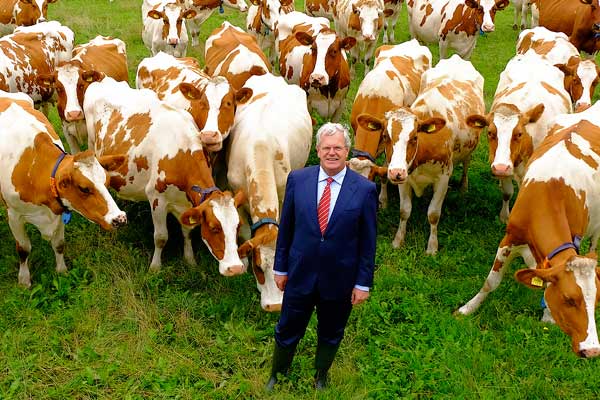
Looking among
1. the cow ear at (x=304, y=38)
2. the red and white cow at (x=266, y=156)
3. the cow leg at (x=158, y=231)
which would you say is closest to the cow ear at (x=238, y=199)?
the red and white cow at (x=266, y=156)

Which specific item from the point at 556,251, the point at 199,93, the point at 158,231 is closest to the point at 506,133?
the point at 556,251

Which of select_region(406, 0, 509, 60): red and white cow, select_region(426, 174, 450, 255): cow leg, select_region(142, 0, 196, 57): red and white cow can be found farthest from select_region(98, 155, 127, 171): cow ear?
select_region(406, 0, 509, 60): red and white cow

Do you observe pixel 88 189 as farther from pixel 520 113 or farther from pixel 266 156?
pixel 520 113

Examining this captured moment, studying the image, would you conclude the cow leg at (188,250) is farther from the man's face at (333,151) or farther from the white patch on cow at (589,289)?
the white patch on cow at (589,289)

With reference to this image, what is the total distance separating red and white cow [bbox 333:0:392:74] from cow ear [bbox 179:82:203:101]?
5.80 metres

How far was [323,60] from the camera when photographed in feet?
29.8

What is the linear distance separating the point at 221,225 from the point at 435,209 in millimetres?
2932

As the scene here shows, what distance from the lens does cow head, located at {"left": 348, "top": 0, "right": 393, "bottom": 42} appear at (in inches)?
488

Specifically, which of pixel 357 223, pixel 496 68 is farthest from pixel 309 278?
pixel 496 68

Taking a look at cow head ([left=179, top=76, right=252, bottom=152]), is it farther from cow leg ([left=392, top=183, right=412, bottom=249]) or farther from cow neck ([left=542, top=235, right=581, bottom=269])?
cow neck ([left=542, top=235, right=581, bottom=269])

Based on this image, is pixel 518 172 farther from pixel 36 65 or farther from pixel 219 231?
pixel 36 65

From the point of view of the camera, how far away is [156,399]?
5.09 meters

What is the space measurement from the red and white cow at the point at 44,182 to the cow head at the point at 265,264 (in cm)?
123

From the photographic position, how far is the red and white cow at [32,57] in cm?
944
